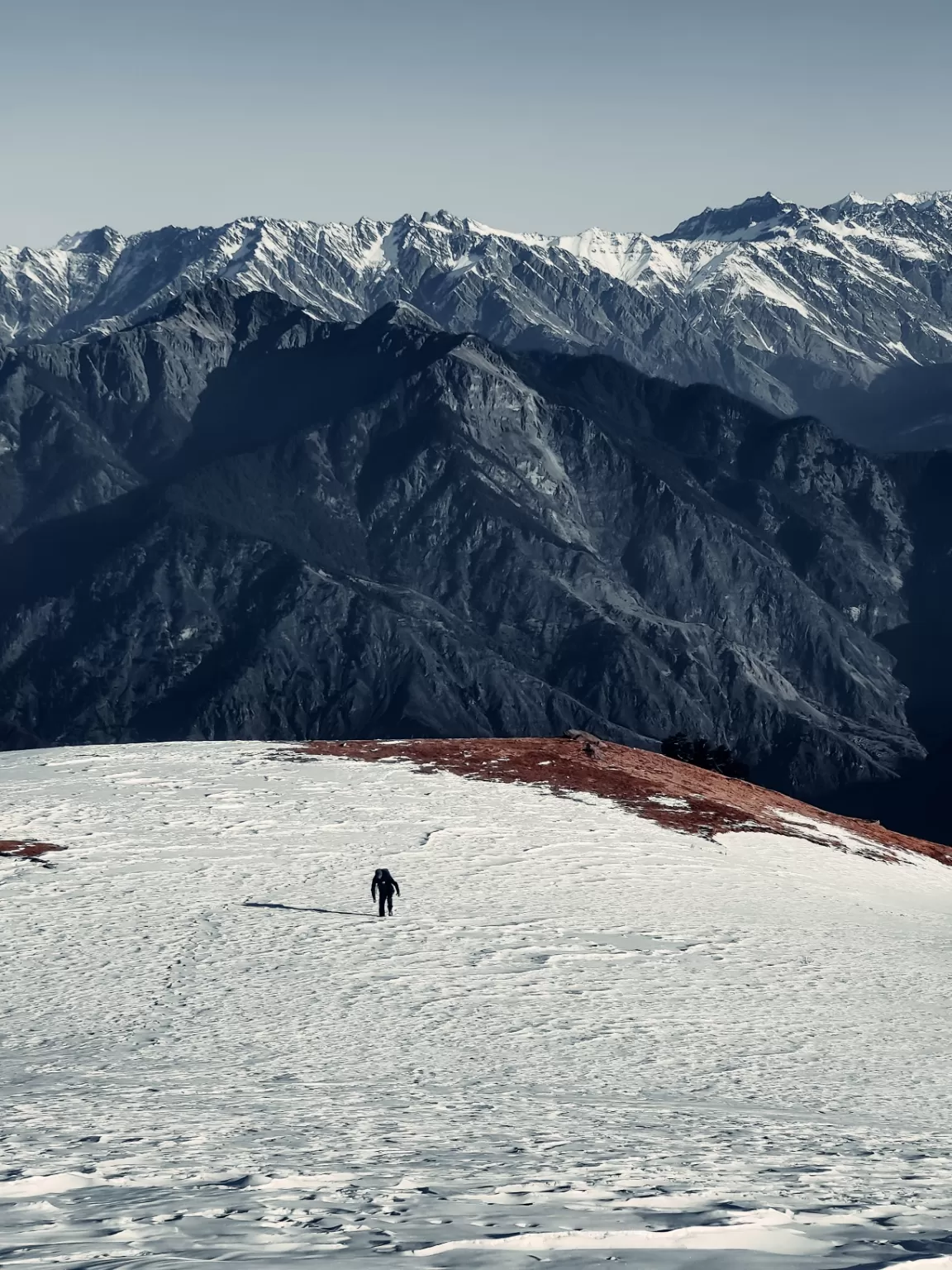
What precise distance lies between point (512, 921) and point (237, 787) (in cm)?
1842

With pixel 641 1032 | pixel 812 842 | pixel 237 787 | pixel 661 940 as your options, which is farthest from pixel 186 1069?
pixel 812 842

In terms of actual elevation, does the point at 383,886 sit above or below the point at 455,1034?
above

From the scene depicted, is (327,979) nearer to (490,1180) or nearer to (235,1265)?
(490,1180)

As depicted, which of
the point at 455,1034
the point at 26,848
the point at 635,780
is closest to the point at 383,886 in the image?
the point at 455,1034

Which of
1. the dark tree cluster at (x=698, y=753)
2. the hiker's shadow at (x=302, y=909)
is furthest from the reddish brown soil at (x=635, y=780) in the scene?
the dark tree cluster at (x=698, y=753)

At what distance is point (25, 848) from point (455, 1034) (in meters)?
20.1

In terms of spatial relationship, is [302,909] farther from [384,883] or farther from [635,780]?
[635,780]

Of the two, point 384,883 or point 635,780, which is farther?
point 635,780

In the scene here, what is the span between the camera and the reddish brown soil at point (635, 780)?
49.8 m

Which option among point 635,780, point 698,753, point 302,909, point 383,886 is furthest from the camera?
point 698,753

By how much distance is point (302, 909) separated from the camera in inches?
1358

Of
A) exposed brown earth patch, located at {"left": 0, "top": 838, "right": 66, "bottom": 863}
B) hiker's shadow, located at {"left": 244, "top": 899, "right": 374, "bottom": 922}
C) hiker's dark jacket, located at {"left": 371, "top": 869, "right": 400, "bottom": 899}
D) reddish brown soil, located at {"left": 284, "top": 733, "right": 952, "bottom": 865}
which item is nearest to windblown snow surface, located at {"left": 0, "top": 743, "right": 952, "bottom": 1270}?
hiker's shadow, located at {"left": 244, "top": 899, "right": 374, "bottom": 922}

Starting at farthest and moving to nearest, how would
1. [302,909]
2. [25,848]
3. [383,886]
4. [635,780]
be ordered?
[635,780]
[25,848]
[302,909]
[383,886]

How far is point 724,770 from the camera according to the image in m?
103
